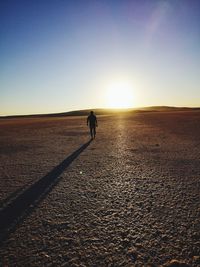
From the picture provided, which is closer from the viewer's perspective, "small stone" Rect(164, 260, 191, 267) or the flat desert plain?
"small stone" Rect(164, 260, 191, 267)

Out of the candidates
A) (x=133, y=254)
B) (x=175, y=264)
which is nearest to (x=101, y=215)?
(x=133, y=254)

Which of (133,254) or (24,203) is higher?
(24,203)

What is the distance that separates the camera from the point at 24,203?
516 centimetres

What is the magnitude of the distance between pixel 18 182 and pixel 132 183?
12.6ft

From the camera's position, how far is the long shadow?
414 centimetres

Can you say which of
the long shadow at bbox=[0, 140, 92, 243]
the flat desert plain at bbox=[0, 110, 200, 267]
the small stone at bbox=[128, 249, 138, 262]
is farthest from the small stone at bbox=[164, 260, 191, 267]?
the long shadow at bbox=[0, 140, 92, 243]

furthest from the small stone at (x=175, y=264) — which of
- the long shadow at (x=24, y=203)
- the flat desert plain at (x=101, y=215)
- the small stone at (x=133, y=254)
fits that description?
the long shadow at (x=24, y=203)

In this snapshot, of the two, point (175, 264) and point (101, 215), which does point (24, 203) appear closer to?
point (101, 215)

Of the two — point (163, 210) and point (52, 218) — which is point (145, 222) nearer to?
point (163, 210)

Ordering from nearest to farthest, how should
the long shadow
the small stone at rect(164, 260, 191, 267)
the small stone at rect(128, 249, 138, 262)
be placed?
the small stone at rect(164, 260, 191, 267) → the small stone at rect(128, 249, 138, 262) → the long shadow

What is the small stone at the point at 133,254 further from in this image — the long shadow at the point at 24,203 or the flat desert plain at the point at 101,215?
the long shadow at the point at 24,203

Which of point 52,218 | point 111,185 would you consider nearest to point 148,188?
point 111,185

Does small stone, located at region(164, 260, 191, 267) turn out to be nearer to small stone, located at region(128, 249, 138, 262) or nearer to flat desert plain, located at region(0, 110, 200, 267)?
flat desert plain, located at region(0, 110, 200, 267)

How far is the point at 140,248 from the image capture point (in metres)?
3.40
